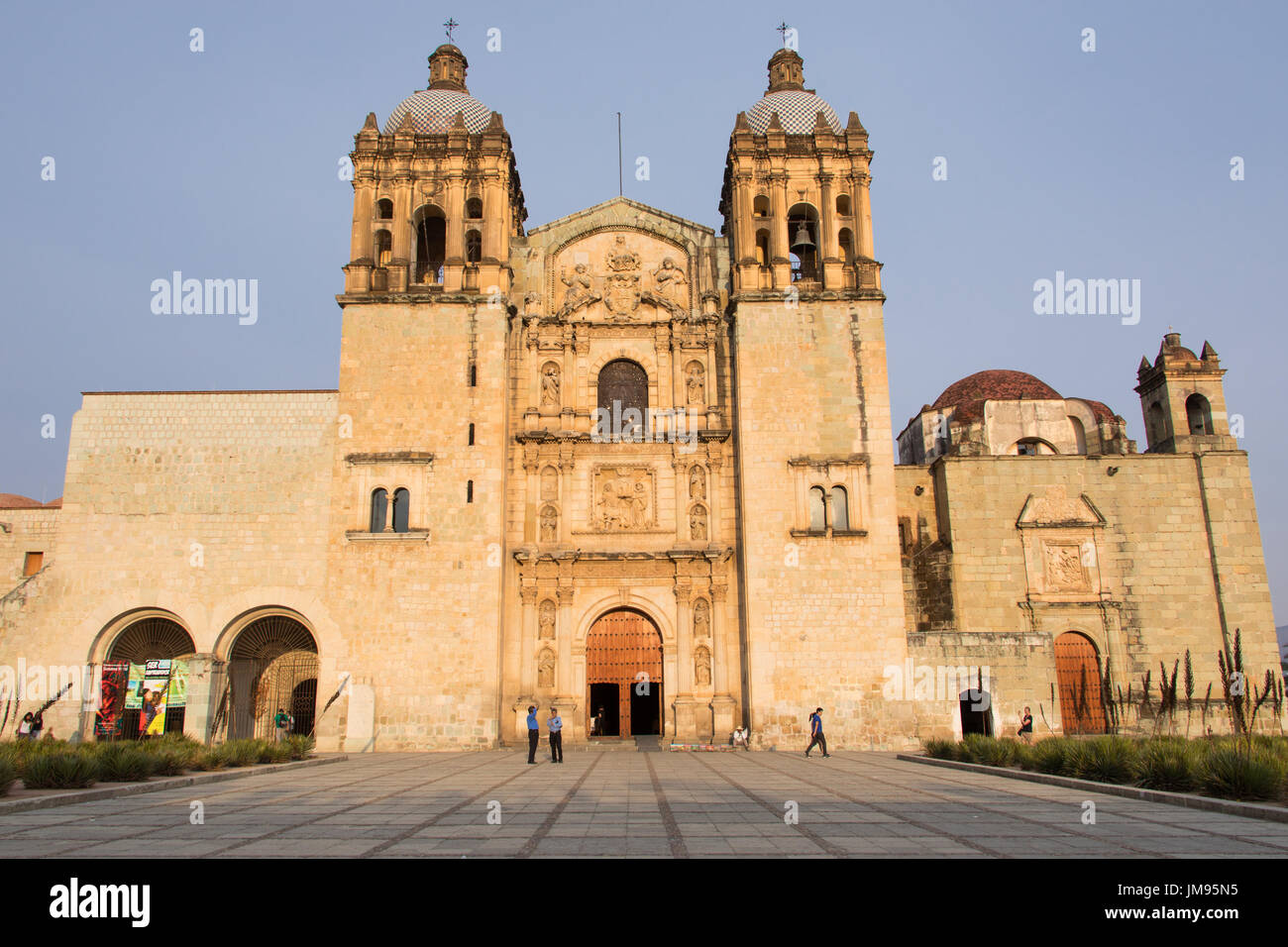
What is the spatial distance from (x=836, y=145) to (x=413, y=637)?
62.6 feet

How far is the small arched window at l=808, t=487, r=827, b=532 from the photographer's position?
24609 mm

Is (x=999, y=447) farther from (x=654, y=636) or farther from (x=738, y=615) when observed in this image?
(x=654, y=636)

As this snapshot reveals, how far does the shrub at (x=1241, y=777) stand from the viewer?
35.1 feet

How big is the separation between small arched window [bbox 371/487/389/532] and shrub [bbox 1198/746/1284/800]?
19396 millimetres

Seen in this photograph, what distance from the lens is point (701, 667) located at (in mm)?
24391

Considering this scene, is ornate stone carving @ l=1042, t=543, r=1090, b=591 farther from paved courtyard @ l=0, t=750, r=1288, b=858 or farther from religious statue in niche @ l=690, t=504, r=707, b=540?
paved courtyard @ l=0, t=750, r=1288, b=858

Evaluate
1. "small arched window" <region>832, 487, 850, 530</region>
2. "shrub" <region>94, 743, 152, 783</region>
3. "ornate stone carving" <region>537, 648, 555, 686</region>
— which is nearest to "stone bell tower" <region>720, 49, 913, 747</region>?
"small arched window" <region>832, 487, 850, 530</region>

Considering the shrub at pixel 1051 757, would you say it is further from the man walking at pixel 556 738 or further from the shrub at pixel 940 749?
the man walking at pixel 556 738

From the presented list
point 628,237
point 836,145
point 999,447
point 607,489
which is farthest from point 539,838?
point 999,447

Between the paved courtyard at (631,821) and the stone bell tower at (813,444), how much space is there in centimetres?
759

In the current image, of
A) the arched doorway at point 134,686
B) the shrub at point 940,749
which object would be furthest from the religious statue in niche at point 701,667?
the arched doorway at point 134,686

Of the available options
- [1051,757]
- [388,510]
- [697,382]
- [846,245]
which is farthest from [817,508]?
[388,510]

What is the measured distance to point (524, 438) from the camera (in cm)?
2556

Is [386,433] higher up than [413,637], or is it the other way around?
[386,433]
